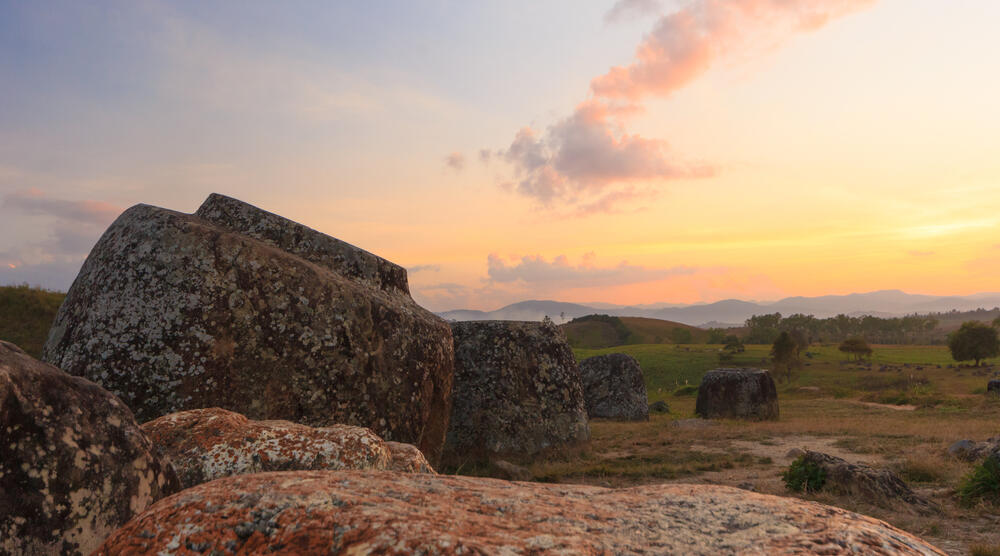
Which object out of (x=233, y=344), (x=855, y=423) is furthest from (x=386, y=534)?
(x=855, y=423)

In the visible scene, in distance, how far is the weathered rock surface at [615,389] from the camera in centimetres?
2427

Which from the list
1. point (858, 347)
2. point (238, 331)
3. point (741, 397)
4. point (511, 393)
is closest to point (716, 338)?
point (858, 347)

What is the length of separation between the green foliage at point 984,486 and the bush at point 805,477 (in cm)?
180

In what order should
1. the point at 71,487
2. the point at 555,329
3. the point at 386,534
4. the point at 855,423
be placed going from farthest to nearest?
the point at 855,423
the point at 555,329
the point at 71,487
the point at 386,534

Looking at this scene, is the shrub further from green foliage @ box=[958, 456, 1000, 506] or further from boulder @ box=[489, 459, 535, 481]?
boulder @ box=[489, 459, 535, 481]

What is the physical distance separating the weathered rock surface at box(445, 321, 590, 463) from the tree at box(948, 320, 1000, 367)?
56122 millimetres

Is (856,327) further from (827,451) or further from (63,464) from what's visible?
(63,464)

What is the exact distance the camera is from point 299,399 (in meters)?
7.49

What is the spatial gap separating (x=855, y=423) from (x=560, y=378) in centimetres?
1157

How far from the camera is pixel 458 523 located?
1.98 meters

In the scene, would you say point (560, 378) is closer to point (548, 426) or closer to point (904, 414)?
point (548, 426)

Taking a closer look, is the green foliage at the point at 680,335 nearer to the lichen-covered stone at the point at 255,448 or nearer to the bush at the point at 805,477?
the bush at the point at 805,477

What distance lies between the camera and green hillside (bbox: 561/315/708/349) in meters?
100

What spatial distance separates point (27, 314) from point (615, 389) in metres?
20.4
